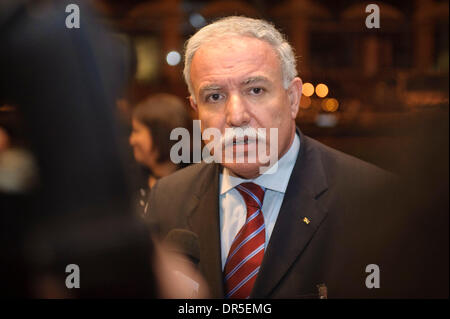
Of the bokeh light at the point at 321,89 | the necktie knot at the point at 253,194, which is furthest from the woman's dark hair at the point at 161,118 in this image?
the bokeh light at the point at 321,89

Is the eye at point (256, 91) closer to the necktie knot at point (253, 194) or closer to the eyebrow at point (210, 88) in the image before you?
the eyebrow at point (210, 88)

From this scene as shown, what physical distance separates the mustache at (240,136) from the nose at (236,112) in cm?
1

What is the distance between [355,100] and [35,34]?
87 centimetres

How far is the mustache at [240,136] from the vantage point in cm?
93

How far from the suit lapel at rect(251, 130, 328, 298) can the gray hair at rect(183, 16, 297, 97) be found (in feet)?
0.65

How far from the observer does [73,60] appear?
427mm

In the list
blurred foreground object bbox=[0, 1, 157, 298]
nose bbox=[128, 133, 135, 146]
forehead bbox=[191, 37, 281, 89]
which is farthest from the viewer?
nose bbox=[128, 133, 135, 146]

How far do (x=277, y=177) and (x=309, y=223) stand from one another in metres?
0.13

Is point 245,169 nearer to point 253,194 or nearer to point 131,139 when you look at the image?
point 253,194

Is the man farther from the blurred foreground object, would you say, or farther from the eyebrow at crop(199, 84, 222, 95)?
the blurred foreground object

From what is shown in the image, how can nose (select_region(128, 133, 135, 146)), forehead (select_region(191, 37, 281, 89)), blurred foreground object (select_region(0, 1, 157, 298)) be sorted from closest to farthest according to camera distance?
blurred foreground object (select_region(0, 1, 157, 298)) → forehead (select_region(191, 37, 281, 89)) → nose (select_region(128, 133, 135, 146))

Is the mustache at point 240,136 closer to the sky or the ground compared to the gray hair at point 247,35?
closer to the ground

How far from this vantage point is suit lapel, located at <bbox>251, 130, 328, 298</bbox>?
948 millimetres

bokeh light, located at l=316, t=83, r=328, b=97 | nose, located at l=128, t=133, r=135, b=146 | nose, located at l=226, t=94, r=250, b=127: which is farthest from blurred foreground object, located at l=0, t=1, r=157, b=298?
bokeh light, located at l=316, t=83, r=328, b=97
